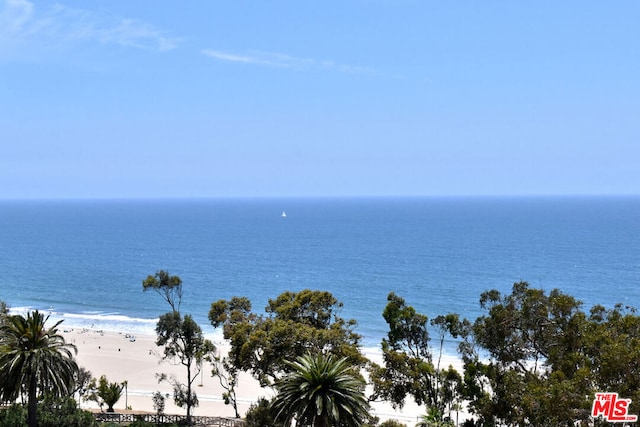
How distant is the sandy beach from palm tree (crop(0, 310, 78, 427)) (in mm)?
17103

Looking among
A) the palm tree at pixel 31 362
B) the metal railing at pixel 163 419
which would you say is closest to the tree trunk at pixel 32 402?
the palm tree at pixel 31 362

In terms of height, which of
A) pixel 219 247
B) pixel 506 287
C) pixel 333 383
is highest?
pixel 219 247

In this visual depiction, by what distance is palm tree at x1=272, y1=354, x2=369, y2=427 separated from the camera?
75.1 feet

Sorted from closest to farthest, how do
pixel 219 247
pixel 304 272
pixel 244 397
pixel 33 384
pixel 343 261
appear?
pixel 33 384
pixel 244 397
pixel 304 272
pixel 343 261
pixel 219 247

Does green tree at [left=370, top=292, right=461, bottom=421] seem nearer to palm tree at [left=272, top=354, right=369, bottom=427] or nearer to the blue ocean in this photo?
palm tree at [left=272, top=354, right=369, bottom=427]

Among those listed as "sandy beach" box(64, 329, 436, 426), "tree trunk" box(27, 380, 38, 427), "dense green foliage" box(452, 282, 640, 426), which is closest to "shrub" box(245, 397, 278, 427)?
"dense green foliage" box(452, 282, 640, 426)

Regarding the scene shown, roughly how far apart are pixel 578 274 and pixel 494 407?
94923 mm

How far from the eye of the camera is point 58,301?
3979 inches

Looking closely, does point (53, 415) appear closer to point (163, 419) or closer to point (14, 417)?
point (14, 417)

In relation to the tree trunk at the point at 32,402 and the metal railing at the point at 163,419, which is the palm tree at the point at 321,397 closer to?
the tree trunk at the point at 32,402

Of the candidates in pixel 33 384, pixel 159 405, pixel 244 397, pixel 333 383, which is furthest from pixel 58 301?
pixel 333 383

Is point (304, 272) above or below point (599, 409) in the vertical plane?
above

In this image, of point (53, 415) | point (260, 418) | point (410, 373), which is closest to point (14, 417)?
point (53, 415)

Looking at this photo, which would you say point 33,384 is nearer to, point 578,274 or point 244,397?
point 244,397
